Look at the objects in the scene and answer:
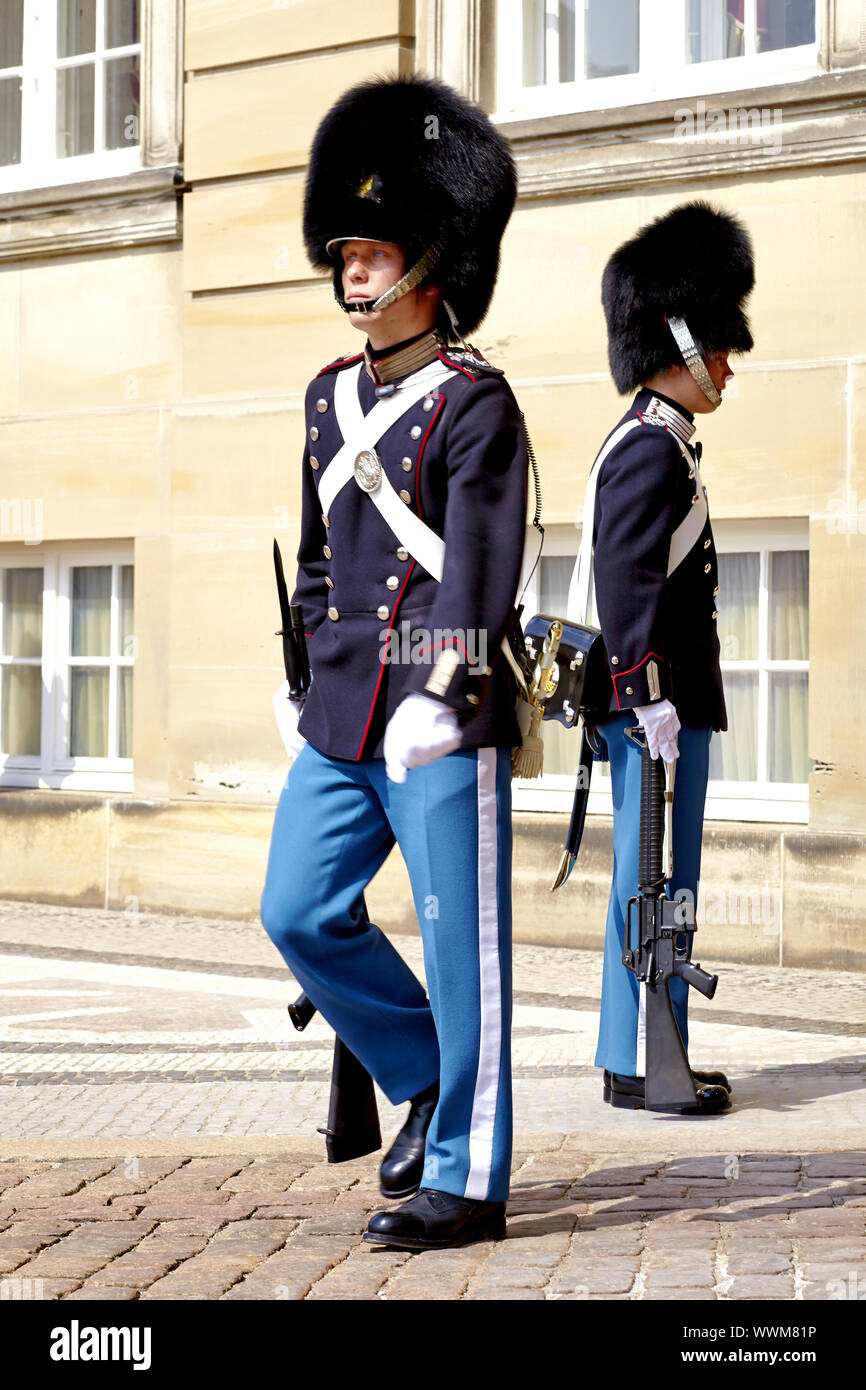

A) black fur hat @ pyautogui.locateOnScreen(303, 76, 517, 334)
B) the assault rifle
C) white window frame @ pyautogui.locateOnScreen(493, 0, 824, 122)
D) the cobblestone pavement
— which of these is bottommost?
the cobblestone pavement

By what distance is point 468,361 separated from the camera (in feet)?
12.2

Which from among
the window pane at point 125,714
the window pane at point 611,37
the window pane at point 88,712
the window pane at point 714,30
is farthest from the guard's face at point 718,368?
the window pane at point 88,712

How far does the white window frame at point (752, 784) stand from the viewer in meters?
7.99

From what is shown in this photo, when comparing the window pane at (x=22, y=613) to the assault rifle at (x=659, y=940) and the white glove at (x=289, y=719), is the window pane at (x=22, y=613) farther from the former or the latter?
the white glove at (x=289, y=719)

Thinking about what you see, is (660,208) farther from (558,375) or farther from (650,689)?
(650,689)

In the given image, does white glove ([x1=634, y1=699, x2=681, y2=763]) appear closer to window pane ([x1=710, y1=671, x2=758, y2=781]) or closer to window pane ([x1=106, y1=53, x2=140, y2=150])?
window pane ([x1=710, y1=671, x2=758, y2=781])

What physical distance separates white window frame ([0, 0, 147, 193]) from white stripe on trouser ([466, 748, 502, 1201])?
23.6ft

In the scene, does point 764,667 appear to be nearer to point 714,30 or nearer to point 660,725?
point 714,30

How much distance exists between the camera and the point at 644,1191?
406cm

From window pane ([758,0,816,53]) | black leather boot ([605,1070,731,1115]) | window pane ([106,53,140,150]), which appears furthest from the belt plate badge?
window pane ([106,53,140,150])

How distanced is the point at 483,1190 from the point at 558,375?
209 inches

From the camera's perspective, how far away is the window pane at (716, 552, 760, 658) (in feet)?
26.8

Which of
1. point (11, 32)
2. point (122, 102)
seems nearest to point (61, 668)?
point (122, 102)
